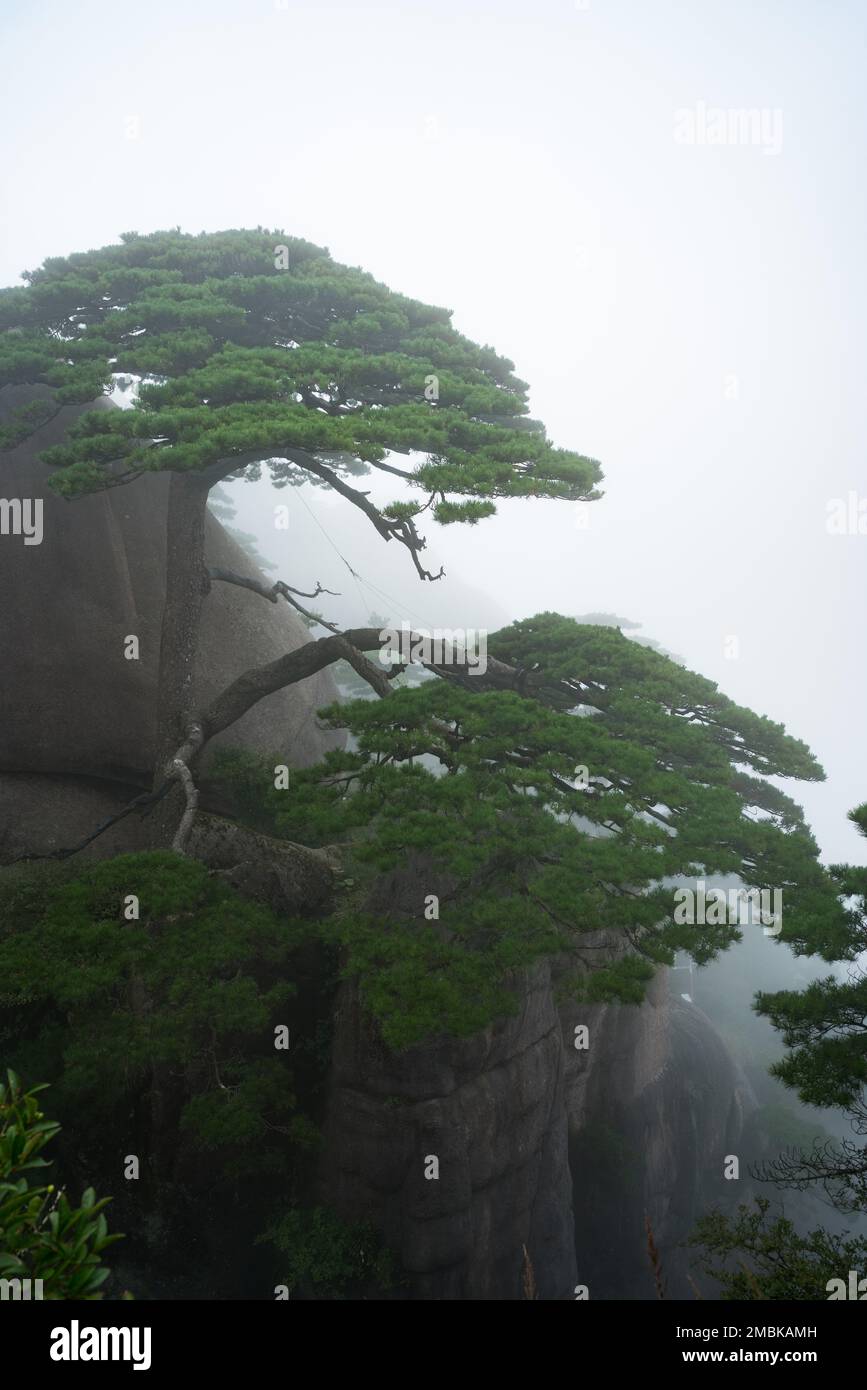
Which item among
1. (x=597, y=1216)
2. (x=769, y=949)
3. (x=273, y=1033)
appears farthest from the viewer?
(x=769, y=949)

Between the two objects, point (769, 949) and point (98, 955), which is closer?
point (98, 955)

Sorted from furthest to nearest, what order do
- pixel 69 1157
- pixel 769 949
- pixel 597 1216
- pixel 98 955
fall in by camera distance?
pixel 769 949, pixel 597 1216, pixel 69 1157, pixel 98 955

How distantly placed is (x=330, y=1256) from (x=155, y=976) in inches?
171

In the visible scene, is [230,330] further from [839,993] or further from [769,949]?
[769,949]

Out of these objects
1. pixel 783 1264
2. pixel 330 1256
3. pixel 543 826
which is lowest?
pixel 330 1256

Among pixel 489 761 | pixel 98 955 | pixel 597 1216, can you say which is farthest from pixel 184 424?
pixel 597 1216

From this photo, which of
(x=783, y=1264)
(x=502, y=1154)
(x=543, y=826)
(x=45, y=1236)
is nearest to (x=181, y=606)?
(x=543, y=826)

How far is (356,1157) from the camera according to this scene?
9039 millimetres

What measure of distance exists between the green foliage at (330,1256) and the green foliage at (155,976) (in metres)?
0.90

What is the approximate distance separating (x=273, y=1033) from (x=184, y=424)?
24.0 feet

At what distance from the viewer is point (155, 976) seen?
680cm

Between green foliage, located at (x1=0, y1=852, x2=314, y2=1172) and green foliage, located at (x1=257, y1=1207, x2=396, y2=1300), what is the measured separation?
90 centimetres

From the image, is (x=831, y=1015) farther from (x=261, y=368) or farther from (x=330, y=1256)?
(x=261, y=368)

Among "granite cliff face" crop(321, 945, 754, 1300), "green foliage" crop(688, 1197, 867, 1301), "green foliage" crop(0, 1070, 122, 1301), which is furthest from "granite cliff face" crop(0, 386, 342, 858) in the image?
"green foliage" crop(688, 1197, 867, 1301)
